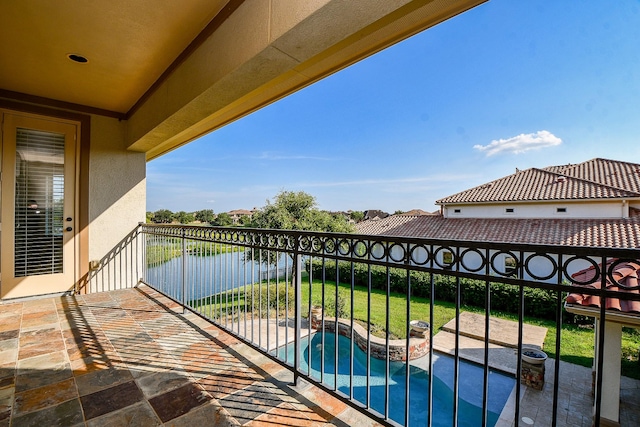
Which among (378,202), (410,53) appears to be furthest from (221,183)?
(410,53)

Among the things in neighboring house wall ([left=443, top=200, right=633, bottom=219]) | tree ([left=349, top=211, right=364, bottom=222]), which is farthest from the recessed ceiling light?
tree ([left=349, top=211, right=364, bottom=222])

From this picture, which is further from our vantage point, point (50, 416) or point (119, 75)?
point (119, 75)

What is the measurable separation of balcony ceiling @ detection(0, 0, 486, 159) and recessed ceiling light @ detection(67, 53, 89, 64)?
4 centimetres

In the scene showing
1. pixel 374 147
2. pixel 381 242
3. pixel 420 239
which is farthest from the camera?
pixel 374 147

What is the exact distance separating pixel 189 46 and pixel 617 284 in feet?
10.4

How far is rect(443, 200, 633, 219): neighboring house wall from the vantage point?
41.5ft

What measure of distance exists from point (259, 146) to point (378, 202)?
44.9 ft

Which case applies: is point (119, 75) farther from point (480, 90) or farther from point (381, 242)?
point (480, 90)

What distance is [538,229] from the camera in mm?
13938

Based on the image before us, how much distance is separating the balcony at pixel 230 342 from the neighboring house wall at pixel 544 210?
11280mm

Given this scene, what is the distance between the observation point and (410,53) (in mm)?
16375

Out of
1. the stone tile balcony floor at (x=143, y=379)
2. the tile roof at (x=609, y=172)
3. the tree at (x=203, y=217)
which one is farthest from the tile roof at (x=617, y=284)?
the tile roof at (x=609, y=172)

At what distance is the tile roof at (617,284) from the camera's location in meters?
0.88

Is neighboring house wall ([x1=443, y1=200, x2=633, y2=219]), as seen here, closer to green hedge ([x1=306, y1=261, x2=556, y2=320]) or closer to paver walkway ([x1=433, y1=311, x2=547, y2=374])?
green hedge ([x1=306, y1=261, x2=556, y2=320])
